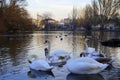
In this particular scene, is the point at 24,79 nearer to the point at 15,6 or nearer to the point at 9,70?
Result: the point at 9,70

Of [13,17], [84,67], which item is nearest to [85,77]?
[84,67]

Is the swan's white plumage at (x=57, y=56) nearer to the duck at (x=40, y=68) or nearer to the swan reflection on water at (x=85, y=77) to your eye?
the duck at (x=40, y=68)

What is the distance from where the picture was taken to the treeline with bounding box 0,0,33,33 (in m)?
80.4

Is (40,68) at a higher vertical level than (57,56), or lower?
lower

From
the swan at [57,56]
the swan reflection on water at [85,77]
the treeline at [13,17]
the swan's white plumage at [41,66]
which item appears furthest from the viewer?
the treeline at [13,17]

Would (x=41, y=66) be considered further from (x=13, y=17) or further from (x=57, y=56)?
(x=13, y=17)

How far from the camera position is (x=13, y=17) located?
82000mm

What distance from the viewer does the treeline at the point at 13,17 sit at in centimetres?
8044

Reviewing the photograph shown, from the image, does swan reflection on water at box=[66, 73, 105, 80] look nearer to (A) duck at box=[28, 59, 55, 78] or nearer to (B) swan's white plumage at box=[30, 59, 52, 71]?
(A) duck at box=[28, 59, 55, 78]

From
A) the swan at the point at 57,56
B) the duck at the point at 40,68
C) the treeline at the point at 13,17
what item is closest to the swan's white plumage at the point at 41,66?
the duck at the point at 40,68

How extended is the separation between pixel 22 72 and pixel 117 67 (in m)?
5.47

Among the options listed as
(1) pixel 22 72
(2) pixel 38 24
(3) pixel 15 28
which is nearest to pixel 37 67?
(1) pixel 22 72

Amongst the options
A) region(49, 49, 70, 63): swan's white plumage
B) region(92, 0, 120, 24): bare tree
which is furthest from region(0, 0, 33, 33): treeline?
region(49, 49, 70, 63): swan's white plumage

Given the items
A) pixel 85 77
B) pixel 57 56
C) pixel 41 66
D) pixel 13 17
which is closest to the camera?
pixel 85 77
